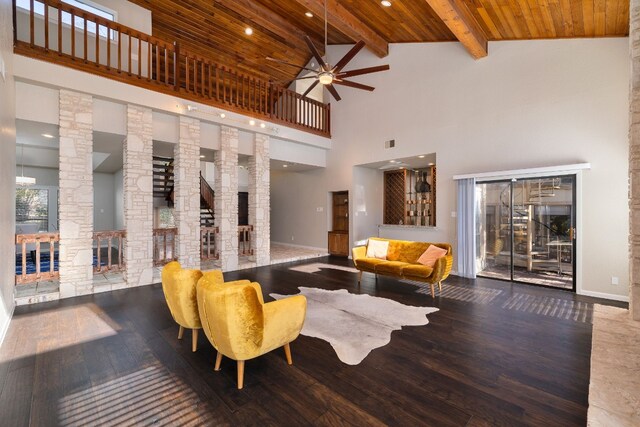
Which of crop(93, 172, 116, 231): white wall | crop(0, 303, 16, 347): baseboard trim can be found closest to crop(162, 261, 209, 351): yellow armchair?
crop(0, 303, 16, 347): baseboard trim

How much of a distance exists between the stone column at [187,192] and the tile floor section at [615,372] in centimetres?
612

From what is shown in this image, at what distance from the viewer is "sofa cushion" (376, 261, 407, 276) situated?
16.8 feet

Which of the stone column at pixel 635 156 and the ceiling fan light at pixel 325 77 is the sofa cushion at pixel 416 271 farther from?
the ceiling fan light at pixel 325 77

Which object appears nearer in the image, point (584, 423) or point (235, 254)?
point (584, 423)

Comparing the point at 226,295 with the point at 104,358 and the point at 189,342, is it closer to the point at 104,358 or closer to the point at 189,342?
the point at 189,342

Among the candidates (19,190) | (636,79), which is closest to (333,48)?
(636,79)

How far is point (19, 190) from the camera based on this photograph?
397 inches

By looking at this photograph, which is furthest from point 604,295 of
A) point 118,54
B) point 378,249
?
point 118,54

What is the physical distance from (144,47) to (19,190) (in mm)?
7424

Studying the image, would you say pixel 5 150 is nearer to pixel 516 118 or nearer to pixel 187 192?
pixel 187 192

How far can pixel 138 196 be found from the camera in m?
5.53

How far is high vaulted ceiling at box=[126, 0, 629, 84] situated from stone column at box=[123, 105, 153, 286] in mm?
3347

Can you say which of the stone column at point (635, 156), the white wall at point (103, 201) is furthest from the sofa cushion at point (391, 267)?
the white wall at point (103, 201)

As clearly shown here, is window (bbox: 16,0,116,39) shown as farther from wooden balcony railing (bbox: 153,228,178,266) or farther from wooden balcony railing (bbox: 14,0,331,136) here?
wooden balcony railing (bbox: 153,228,178,266)
